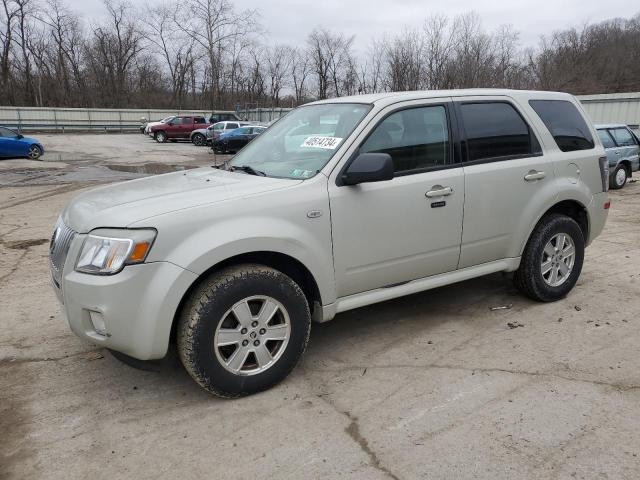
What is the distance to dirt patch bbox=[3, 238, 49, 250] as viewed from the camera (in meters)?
7.40

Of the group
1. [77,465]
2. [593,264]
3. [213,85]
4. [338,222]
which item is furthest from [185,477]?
[213,85]

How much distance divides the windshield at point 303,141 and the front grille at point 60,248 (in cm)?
137

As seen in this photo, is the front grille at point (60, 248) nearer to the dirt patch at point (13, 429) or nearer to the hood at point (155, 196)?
the hood at point (155, 196)

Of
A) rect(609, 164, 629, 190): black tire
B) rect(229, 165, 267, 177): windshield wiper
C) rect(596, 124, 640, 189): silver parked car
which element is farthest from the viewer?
rect(609, 164, 629, 190): black tire

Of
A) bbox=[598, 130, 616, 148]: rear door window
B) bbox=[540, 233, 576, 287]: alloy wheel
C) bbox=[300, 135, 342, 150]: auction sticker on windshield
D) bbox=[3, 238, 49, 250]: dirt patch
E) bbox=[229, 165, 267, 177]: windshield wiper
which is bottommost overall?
bbox=[3, 238, 49, 250]: dirt patch

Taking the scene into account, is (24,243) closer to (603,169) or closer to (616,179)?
(603,169)

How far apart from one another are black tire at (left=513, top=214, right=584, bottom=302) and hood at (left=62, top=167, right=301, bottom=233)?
2.38m

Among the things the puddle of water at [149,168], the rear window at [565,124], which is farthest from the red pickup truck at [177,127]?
the rear window at [565,124]

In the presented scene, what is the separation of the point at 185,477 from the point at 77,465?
0.59 m

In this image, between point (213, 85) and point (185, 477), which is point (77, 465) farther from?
point (213, 85)

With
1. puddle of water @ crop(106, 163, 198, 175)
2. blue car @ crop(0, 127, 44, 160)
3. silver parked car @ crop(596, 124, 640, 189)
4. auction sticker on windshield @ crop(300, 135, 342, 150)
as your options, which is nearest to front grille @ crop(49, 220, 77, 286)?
auction sticker on windshield @ crop(300, 135, 342, 150)

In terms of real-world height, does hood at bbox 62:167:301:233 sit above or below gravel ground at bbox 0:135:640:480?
above

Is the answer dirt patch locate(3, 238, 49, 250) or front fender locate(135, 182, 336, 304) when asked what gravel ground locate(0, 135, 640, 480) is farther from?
dirt patch locate(3, 238, 49, 250)

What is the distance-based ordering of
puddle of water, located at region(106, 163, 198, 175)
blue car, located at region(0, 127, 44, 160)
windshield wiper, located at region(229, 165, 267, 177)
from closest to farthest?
windshield wiper, located at region(229, 165, 267, 177) < puddle of water, located at region(106, 163, 198, 175) < blue car, located at region(0, 127, 44, 160)
